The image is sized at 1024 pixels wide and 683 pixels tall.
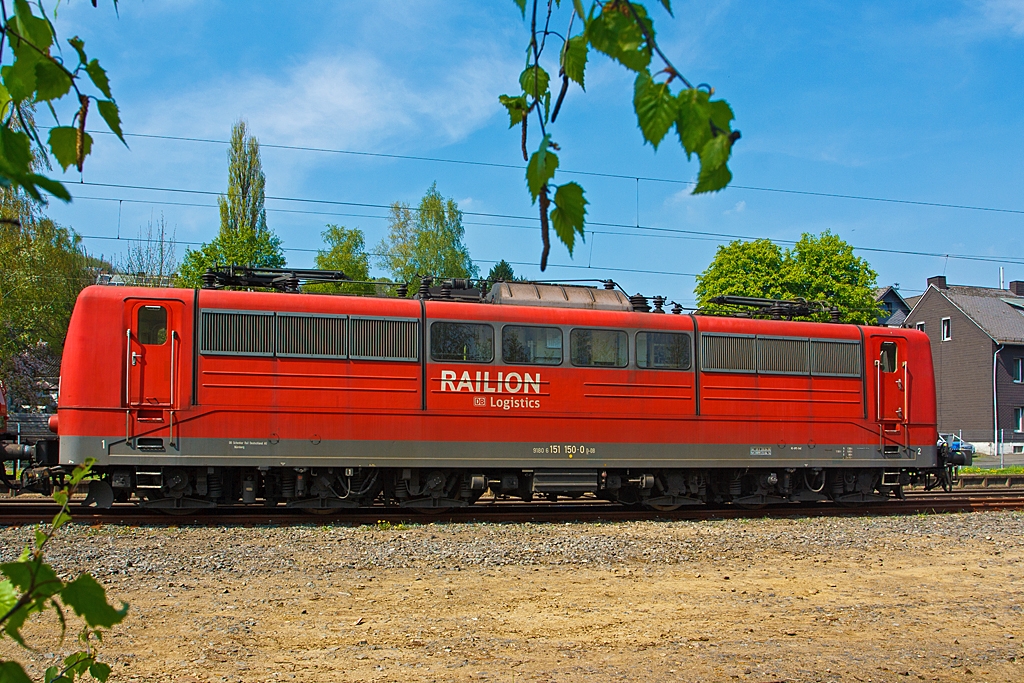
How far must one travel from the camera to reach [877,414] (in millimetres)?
14625

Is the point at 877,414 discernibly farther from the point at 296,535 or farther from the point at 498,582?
the point at 296,535

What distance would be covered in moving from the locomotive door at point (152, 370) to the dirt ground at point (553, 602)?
1.35 meters

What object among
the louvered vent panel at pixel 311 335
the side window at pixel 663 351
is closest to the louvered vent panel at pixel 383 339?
the louvered vent panel at pixel 311 335

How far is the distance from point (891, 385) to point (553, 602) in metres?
9.98

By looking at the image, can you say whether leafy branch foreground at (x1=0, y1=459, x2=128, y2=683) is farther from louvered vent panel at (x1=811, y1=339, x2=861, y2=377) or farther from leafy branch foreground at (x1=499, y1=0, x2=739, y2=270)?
louvered vent panel at (x1=811, y1=339, x2=861, y2=377)

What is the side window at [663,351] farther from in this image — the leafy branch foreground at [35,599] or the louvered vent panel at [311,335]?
the leafy branch foreground at [35,599]

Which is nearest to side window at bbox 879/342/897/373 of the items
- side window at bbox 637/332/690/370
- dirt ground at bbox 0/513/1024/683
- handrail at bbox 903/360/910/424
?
handrail at bbox 903/360/910/424

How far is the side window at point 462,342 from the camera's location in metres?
12.4

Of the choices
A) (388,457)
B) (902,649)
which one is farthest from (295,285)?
(902,649)

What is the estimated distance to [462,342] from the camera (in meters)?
12.5

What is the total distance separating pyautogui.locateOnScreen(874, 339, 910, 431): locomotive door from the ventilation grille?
0.53 metres

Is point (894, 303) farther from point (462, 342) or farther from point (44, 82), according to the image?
point (44, 82)

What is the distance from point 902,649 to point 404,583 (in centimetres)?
465

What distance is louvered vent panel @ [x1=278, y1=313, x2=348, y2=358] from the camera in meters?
11.9
